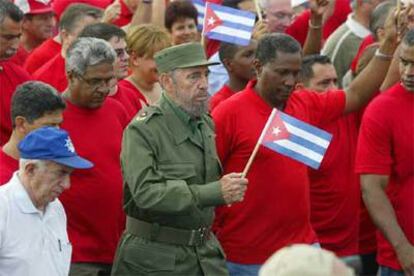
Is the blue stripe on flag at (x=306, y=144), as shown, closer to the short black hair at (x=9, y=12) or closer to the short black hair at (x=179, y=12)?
the short black hair at (x=9, y=12)

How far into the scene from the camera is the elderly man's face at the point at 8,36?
9094 mm

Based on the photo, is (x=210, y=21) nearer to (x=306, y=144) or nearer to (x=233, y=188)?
(x=306, y=144)

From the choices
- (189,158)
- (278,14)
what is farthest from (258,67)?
(278,14)

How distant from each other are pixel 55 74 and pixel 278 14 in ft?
9.10

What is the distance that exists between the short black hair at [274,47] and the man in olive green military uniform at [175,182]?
0.92 metres

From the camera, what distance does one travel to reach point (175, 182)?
7.49m

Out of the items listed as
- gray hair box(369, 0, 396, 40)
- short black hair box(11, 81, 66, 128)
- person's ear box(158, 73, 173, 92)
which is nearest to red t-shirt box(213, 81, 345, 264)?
person's ear box(158, 73, 173, 92)

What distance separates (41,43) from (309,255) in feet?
26.3

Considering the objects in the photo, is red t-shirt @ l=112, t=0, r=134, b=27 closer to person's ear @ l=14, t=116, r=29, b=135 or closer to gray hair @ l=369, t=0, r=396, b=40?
gray hair @ l=369, t=0, r=396, b=40

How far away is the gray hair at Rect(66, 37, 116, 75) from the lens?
27.9ft

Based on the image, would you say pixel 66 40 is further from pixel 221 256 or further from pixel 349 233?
pixel 221 256

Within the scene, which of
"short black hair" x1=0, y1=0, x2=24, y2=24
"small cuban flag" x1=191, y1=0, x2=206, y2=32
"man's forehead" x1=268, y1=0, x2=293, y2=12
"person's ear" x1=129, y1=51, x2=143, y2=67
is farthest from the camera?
"small cuban flag" x1=191, y1=0, x2=206, y2=32

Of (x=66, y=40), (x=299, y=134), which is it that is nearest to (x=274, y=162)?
(x=299, y=134)

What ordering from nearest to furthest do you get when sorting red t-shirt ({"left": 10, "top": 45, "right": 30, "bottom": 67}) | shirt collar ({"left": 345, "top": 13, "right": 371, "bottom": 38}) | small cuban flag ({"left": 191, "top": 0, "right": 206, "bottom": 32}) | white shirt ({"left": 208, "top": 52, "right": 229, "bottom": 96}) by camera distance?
red t-shirt ({"left": 10, "top": 45, "right": 30, "bottom": 67}) → white shirt ({"left": 208, "top": 52, "right": 229, "bottom": 96}) → small cuban flag ({"left": 191, "top": 0, "right": 206, "bottom": 32}) → shirt collar ({"left": 345, "top": 13, "right": 371, "bottom": 38})
